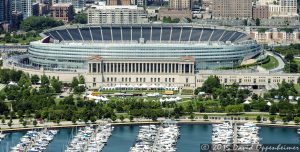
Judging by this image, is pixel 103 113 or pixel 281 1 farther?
pixel 281 1

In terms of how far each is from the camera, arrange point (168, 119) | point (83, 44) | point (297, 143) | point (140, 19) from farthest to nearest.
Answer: point (140, 19) < point (83, 44) < point (168, 119) < point (297, 143)

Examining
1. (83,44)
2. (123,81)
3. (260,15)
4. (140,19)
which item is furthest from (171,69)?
(260,15)

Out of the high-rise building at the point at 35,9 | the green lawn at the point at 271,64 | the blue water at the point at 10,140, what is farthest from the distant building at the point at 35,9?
the blue water at the point at 10,140

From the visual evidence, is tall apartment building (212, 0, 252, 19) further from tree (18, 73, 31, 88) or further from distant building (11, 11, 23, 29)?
tree (18, 73, 31, 88)

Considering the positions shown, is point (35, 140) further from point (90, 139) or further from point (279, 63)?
point (279, 63)

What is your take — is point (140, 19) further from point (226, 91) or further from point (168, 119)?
point (168, 119)

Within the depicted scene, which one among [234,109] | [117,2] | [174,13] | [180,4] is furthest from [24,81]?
[180,4]
